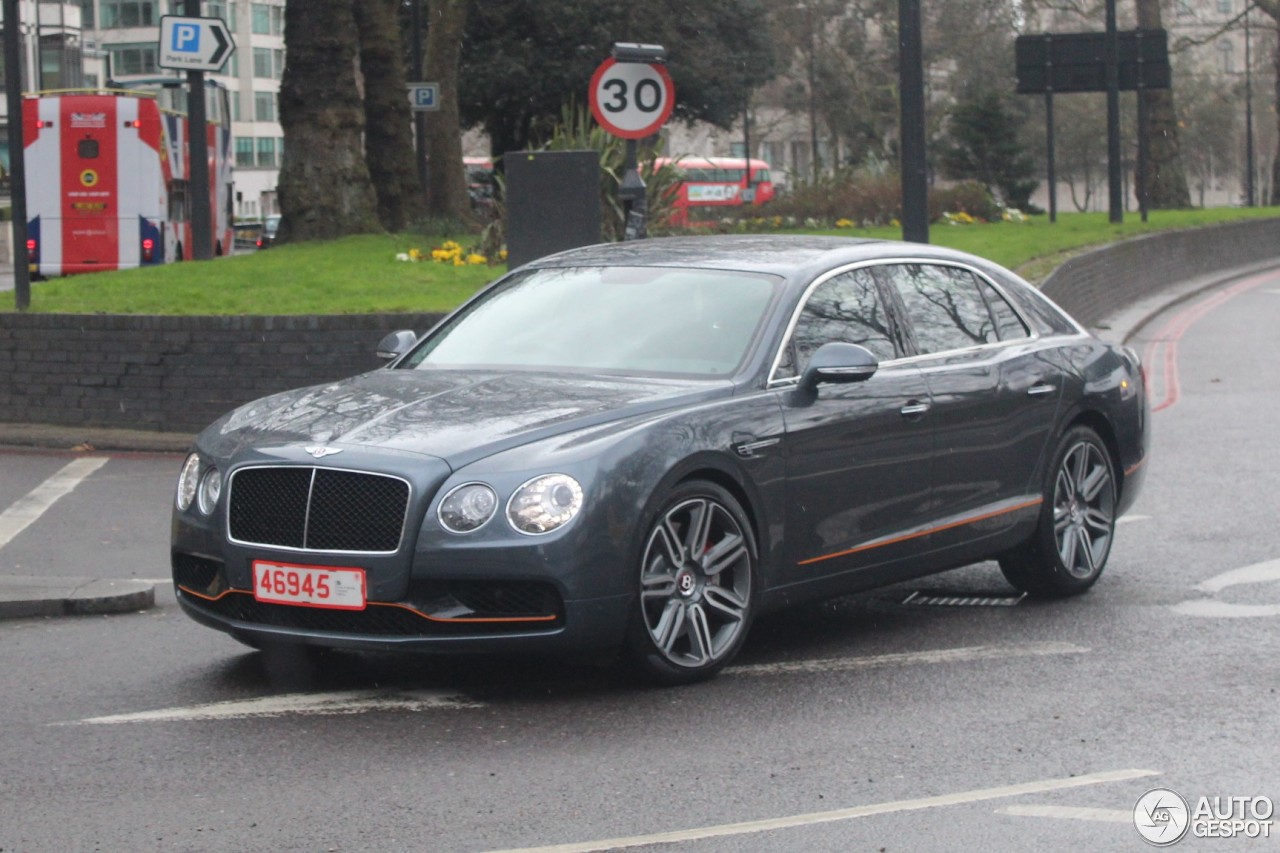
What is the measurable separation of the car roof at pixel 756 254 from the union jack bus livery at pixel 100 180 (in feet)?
84.4

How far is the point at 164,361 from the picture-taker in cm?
1487

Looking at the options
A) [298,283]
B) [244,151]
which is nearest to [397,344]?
[298,283]

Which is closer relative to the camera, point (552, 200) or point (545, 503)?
point (545, 503)

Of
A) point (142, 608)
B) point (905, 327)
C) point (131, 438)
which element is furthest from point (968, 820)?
point (131, 438)

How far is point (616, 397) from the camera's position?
691cm

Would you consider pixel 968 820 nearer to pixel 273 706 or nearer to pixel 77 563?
pixel 273 706

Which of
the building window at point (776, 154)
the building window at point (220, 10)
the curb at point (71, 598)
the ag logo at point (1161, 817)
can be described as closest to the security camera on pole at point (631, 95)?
the curb at point (71, 598)

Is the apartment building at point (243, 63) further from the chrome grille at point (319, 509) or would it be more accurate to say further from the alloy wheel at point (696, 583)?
the alloy wheel at point (696, 583)

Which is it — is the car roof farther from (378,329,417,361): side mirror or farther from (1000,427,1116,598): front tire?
(1000,427,1116,598): front tire

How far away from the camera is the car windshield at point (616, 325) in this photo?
7.43 m

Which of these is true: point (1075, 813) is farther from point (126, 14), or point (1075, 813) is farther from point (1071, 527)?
point (126, 14)

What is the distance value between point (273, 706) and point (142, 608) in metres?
2.17

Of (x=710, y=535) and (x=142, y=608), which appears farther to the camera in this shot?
(x=142, y=608)

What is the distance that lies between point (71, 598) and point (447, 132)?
21.1 metres
